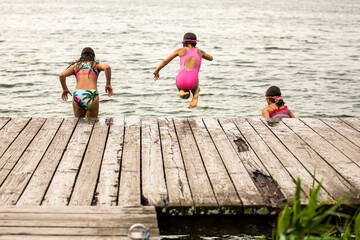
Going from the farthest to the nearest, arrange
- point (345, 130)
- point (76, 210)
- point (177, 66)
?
1. point (177, 66)
2. point (345, 130)
3. point (76, 210)

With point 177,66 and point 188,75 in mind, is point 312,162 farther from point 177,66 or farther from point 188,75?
point 177,66

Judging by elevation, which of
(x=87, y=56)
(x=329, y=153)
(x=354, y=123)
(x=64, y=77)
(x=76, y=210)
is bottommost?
(x=354, y=123)

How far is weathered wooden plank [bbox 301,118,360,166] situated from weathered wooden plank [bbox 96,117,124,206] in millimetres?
2730

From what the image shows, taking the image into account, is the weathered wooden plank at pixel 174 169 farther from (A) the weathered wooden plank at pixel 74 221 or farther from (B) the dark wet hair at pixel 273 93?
(B) the dark wet hair at pixel 273 93

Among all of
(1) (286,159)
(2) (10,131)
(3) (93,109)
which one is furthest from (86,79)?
(1) (286,159)

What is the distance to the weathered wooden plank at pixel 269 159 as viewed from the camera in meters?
4.93

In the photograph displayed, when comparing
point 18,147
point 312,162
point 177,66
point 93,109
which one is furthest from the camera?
point 177,66

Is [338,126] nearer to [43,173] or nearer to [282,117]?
[282,117]

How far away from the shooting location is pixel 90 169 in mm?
5250

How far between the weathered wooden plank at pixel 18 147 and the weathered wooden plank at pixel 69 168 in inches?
20.3

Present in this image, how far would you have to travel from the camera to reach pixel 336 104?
51.8 feet

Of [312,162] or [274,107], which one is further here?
[274,107]

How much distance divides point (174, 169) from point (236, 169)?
68 cm

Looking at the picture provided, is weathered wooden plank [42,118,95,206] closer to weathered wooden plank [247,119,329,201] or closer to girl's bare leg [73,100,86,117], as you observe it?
girl's bare leg [73,100,86,117]
